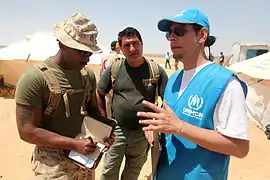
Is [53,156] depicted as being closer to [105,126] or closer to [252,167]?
[105,126]

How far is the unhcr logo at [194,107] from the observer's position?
1526 millimetres

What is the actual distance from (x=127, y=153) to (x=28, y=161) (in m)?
2.86

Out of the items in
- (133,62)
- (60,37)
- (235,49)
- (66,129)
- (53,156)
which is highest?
(60,37)

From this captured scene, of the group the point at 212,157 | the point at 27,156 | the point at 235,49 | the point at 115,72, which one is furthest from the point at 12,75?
the point at 235,49

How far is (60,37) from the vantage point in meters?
1.87

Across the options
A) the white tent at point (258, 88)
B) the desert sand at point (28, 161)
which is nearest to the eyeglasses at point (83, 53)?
the desert sand at point (28, 161)

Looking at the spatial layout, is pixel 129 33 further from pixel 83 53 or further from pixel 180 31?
pixel 180 31

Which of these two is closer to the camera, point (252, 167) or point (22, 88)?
point (22, 88)

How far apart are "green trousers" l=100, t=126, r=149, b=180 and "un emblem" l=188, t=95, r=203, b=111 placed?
1516 millimetres

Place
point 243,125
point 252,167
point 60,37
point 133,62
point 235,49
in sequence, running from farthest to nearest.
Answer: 1. point 235,49
2. point 252,167
3. point 133,62
4. point 60,37
5. point 243,125

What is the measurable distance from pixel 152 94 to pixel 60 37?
1.43m

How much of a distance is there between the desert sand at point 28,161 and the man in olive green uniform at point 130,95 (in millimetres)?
1501

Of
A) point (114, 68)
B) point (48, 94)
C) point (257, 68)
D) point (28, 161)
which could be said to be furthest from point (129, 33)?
point (257, 68)

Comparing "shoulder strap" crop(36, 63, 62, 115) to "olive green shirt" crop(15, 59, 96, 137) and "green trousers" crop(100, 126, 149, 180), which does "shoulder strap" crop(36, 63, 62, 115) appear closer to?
"olive green shirt" crop(15, 59, 96, 137)
